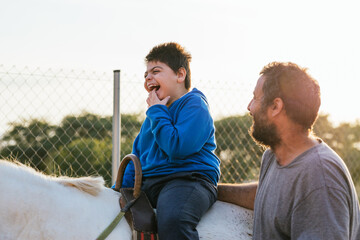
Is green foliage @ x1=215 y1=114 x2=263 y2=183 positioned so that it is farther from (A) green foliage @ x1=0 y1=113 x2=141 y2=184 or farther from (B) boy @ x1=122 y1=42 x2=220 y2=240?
(B) boy @ x1=122 y1=42 x2=220 y2=240

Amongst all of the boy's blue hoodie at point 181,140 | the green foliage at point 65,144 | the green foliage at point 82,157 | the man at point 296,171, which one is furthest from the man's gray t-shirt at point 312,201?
the green foliage at point 82,157

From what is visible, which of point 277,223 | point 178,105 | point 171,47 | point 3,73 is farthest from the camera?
point 3,73

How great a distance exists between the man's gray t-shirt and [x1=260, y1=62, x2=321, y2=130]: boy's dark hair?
0.16 metres

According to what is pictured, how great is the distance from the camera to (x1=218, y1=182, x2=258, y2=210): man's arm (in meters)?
2.59

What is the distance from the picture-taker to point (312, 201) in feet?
5.74

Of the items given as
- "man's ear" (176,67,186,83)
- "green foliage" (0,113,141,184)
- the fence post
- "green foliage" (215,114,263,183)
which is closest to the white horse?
"man's ear" (176,67,186,83)

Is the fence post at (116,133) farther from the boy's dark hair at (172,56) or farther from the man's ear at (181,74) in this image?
the man's ear at (181,74)

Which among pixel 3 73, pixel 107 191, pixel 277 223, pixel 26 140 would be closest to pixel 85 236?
pixel 107 191

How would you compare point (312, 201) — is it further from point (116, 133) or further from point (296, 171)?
point (116, 133)

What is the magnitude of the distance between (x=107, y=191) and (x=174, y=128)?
511 millimetres

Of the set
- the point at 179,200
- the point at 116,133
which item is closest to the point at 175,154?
the point at 179,200

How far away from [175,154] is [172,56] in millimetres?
765

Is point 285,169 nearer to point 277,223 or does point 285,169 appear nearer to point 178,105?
point 277,223

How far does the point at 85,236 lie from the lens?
6.44 feet
